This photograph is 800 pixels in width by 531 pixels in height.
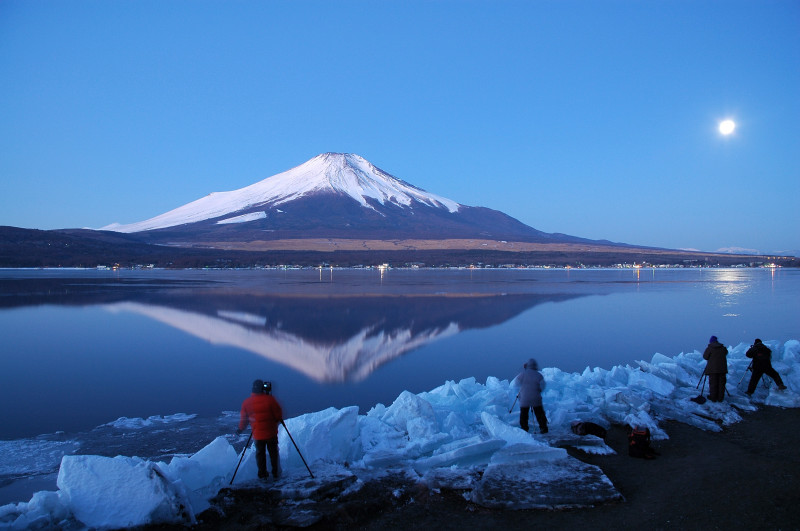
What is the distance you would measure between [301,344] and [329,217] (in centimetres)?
13078

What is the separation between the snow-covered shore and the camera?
14.4ft

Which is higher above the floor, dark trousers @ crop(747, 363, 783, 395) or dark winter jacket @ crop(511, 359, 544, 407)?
dark winter jacket @ crop(511, 359, 544, 407)

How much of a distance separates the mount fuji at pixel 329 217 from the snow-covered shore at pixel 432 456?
10003cm

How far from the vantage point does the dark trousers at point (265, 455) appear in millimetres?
5129

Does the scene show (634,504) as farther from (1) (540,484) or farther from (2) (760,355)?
(2) (760,355)

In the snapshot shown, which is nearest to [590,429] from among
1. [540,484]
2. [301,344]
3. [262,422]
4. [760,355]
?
[540,484]

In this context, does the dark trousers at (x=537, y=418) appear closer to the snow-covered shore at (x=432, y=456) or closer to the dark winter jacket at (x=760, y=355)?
the snow-covered shore at (x=432, y=456)

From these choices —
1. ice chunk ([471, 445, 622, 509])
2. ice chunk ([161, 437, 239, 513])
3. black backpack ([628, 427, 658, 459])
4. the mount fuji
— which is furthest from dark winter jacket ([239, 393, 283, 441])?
the mount fuji

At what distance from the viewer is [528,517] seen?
4441 mm

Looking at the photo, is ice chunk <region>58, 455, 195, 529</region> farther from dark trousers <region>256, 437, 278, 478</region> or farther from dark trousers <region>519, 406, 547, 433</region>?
dark trousers <region>519, 406, 547, 433</region>

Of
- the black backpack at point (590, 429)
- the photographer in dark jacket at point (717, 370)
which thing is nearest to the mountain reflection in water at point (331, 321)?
A: the black backpack at point (590, 429)

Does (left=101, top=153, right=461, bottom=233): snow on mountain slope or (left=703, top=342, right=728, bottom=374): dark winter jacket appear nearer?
(left=703, top=342, right=728, bottom=374): dark winter jacket

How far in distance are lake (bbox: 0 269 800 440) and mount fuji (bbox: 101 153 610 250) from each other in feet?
281

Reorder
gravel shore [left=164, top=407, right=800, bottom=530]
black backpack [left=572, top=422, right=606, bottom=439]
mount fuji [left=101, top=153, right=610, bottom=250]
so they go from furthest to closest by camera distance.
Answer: mount fuji [left=101, top=153, right=610, bottom=250] → black backpack [left=572, top=422, right=606, bottom=439] → gravel shore [left=164, top=407, right=800, bottom=530]
